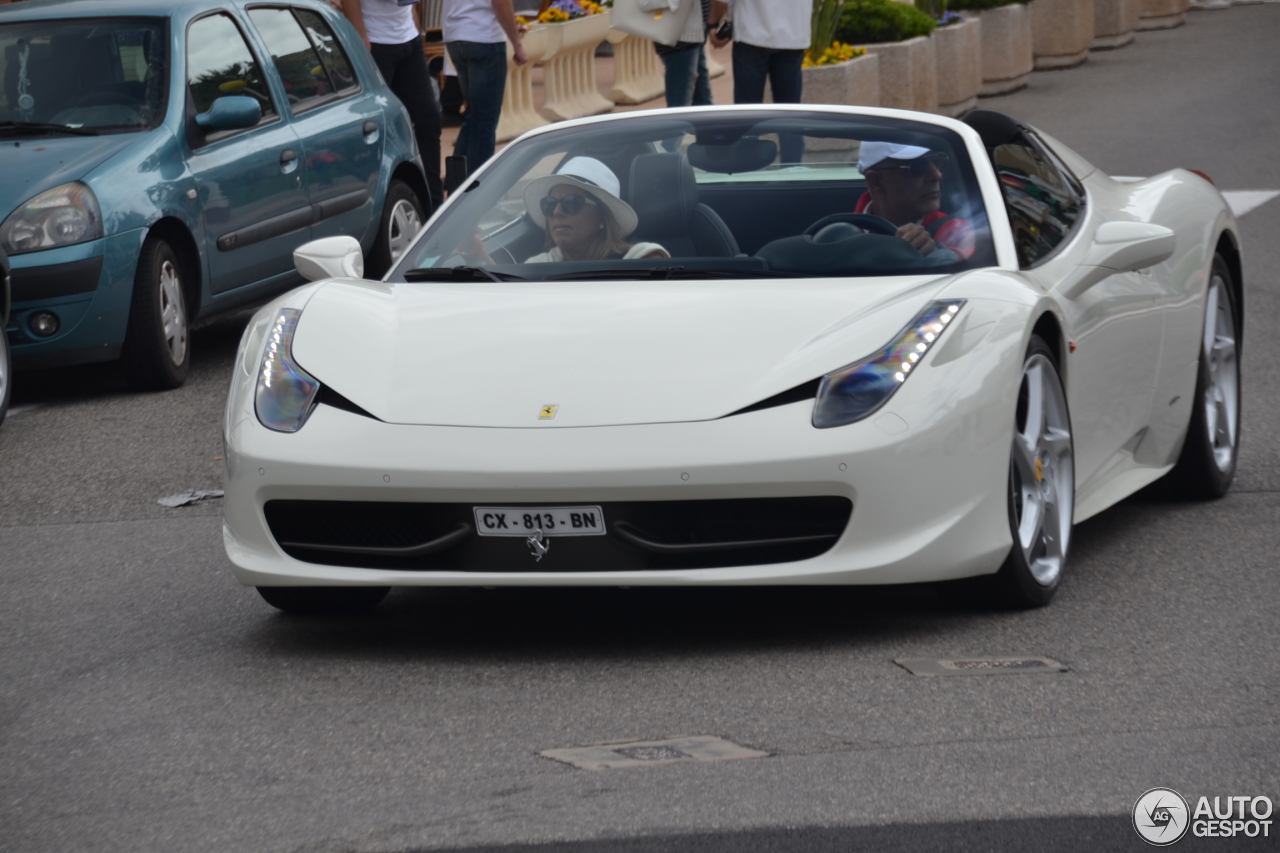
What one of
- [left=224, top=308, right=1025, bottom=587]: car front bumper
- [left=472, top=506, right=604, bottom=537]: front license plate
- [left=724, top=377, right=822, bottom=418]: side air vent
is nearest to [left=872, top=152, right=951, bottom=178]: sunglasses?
[left=224, top=308, right=1025, bottom=587]: car front bumper

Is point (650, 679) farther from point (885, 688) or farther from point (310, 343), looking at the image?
point (310, 343)

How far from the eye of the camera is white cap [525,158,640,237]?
18.6 feet

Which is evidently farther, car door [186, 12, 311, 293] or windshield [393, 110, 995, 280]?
car door [186, 12, 311, 293]

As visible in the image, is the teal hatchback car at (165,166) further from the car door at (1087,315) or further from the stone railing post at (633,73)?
the stone railing post at (633,73)

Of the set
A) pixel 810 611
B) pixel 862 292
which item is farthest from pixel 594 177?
pixel 810 611

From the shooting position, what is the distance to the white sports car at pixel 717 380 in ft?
14.7

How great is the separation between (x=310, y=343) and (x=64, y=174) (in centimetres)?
403

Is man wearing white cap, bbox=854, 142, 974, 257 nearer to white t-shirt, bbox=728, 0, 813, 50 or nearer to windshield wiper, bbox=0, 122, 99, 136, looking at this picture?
windshield wiper, bbox=0, 122, 99, 136

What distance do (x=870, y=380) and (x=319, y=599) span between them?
60.4 inches

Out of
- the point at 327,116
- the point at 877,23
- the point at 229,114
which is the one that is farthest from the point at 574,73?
the point at 229,114

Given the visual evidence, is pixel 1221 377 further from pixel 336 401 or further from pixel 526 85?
pixel 526 85

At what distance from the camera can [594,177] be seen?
5.75 m

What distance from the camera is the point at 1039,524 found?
16.2 feet

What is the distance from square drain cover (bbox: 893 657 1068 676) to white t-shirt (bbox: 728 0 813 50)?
8576 millimetres
